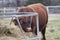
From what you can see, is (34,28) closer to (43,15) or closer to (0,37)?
(43,15)

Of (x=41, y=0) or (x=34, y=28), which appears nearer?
(x=34, y=28)

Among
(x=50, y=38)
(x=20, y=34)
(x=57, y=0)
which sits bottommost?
(x=57, y=0)

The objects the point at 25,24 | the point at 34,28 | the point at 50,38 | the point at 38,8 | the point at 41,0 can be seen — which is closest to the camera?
the point at 25,24

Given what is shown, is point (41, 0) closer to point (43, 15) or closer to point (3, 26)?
point (43, 15)

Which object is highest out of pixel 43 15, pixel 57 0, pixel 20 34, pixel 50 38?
pixel 20 34

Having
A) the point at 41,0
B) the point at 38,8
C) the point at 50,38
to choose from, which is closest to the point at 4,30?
the point at 38,8

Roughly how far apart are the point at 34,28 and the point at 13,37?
255 cm

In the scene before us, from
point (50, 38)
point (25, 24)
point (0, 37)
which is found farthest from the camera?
point (50, 38)

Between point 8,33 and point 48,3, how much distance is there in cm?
2554

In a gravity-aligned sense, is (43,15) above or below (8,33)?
below

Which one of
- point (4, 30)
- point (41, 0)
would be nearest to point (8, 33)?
point (4, 30)

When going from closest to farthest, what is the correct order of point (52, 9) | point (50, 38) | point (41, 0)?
point (50, 38) < point (52, 9) < point (41, 0)

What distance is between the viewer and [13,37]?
4.77 m

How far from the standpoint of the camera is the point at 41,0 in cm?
2966
